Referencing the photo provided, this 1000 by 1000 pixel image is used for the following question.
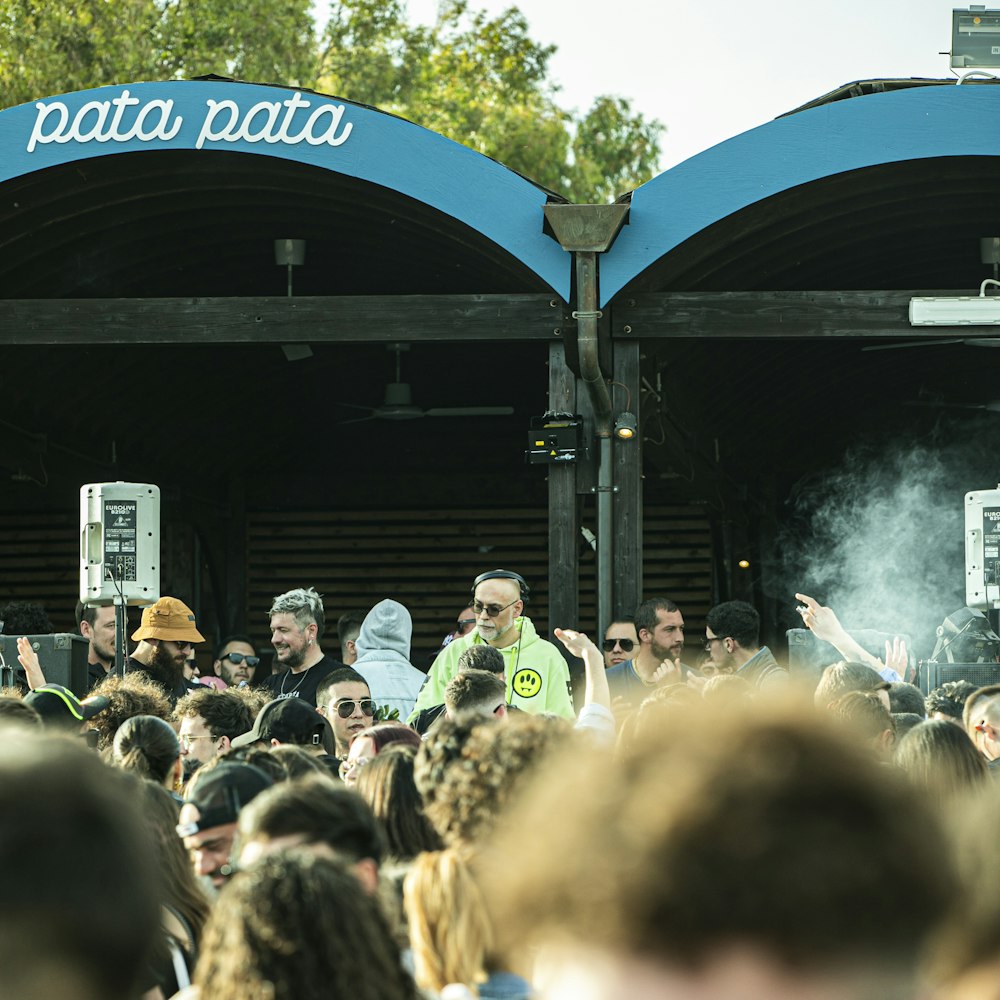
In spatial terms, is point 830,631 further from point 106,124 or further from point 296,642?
point 106,124

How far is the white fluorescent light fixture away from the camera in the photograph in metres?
10.2

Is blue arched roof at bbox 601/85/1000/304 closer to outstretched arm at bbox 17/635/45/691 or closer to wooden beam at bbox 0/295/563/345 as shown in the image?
wooden beam at bbox 0/295/563/345

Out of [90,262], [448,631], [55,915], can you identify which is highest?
[90,262]

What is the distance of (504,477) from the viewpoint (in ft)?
64.4

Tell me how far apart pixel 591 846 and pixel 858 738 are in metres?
0.23

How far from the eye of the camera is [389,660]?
938cm

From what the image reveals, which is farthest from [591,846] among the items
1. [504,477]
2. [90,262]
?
[504,477]

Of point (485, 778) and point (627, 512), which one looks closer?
point (485, 778)

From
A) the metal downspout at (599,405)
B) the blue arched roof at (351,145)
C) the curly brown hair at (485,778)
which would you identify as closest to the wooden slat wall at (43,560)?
the blue arched roof at (351,145)

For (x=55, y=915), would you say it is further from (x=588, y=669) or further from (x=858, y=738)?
(x=588, y=669)

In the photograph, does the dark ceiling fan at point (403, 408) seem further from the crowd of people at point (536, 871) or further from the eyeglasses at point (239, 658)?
the crowd of people at point (536, 871)

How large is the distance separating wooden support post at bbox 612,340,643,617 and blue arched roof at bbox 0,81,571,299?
916mm

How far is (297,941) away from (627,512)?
29.5 ft

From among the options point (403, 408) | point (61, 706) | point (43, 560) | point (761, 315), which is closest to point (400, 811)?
point (61, 706)
